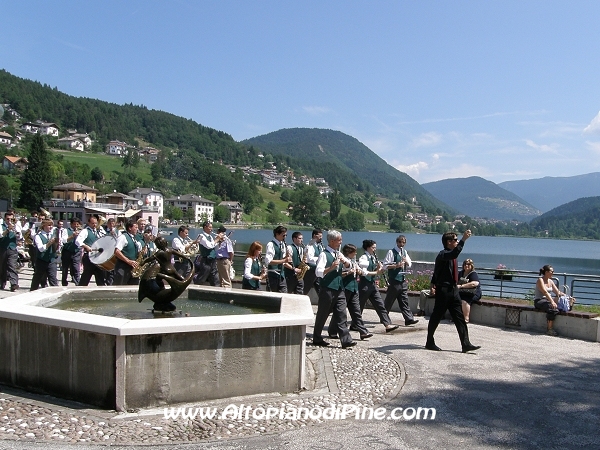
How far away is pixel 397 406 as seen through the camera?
6484 mm

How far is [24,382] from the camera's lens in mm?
6570

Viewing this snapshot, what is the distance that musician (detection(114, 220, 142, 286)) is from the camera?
11.6m

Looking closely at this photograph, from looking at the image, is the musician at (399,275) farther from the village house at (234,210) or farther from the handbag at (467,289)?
the village house at (234,210)

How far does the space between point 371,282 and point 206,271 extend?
448 centimetres

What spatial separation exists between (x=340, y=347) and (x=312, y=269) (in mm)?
3676

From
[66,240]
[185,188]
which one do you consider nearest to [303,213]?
[185,188]

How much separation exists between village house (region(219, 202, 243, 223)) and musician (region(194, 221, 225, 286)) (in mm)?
148327

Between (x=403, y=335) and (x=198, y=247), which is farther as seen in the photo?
(x=198, y=247)

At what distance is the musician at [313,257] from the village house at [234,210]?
490ft

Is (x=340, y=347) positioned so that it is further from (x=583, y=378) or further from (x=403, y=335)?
(x=583, y=378)

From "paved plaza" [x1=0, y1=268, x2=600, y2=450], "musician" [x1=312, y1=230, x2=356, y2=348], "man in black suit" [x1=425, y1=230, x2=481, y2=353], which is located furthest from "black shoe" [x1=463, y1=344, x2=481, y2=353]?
"musician" [x1=312, y1=230, x2=356, y2=348]

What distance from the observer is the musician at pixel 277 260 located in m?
11.5

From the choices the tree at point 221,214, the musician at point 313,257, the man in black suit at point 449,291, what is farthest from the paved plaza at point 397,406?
the tree at point 221,214

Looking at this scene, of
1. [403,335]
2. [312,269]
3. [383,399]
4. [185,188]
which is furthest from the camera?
[185,188]
